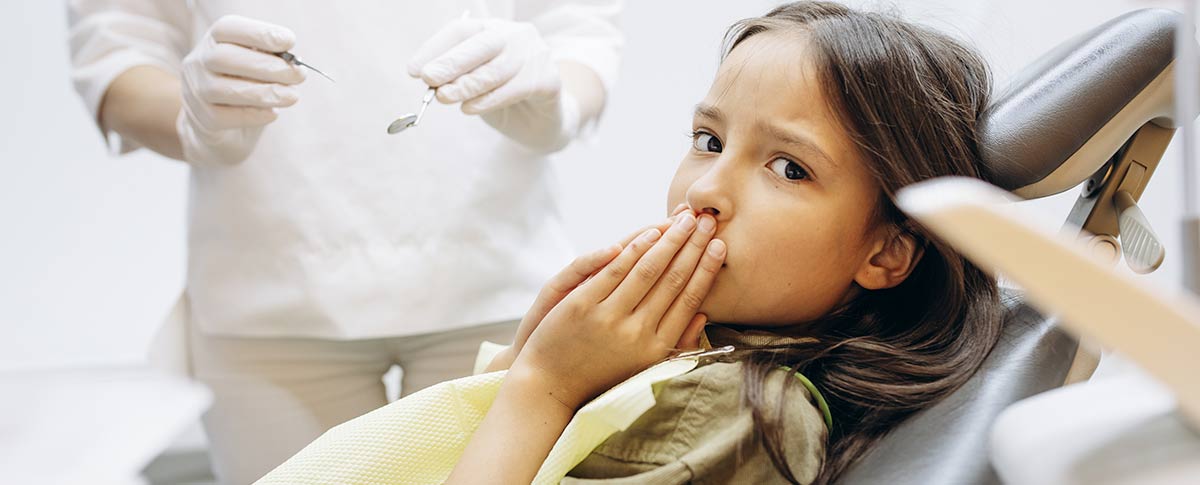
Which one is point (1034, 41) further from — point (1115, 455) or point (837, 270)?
point (1115, 455)

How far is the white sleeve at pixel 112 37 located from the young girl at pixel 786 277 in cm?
79

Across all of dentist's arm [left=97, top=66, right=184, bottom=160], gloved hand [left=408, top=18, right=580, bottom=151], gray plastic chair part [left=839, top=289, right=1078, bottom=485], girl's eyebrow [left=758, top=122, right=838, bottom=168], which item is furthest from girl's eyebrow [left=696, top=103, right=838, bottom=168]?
dentist's arm [left=97, top=66, right=184, bottom=160]

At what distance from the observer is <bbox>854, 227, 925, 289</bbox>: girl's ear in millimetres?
953

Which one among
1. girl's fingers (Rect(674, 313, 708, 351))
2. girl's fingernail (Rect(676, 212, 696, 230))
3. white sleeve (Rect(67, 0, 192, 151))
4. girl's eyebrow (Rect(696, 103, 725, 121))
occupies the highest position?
girl's eyebrow (Rect(696, 103, 725, 121))

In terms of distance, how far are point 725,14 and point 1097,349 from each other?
45.6 inches

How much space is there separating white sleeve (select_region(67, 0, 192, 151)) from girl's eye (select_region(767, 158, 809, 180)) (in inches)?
37.3

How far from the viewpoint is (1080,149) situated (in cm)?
90

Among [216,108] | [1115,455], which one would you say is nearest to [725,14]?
[216,108]

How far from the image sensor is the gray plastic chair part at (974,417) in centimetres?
67

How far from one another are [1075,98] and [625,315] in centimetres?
44

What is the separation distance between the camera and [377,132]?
1.40 meters

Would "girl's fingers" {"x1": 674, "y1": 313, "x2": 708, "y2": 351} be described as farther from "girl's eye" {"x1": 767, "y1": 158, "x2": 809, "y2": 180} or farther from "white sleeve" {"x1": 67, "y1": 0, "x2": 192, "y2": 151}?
"white sleeve" {"x1": 67, "y1": 0, "x2": 192, "y2": 151}

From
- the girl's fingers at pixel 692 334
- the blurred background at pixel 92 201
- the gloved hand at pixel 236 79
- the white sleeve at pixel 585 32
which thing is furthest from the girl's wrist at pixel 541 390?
the blurred background at pixel 92 201

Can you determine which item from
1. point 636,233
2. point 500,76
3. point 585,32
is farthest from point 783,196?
point 585,32
